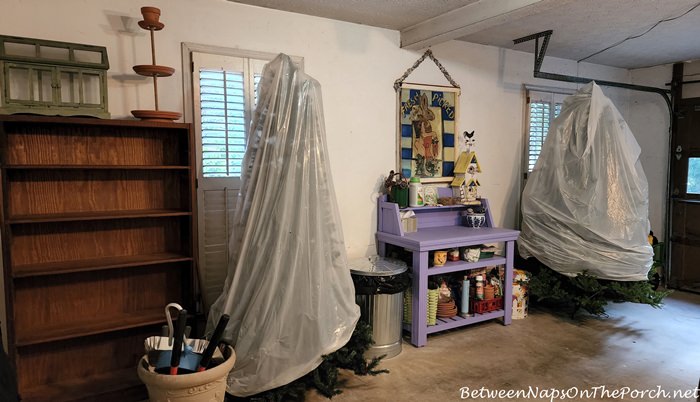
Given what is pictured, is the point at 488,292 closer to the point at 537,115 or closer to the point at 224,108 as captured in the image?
the point at 537,115

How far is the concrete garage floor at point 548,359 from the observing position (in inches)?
105

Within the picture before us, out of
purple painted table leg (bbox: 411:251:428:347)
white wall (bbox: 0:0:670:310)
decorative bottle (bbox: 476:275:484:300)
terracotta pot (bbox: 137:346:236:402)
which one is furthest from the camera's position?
decorative bottle (bbox: 476:275:484:300)

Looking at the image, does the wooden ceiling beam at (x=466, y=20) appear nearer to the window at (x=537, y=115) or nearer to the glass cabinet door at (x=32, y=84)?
the window at (x=537, y=115)

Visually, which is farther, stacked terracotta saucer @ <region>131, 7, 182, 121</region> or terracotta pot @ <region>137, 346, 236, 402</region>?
stacked terracotta saucer @ <region>131, 7, 182, 121</region>

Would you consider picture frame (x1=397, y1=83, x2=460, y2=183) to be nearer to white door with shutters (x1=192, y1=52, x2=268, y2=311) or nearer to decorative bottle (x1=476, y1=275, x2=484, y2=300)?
decorative bottle (x1=476, y1=275, x2=484, y2=300)

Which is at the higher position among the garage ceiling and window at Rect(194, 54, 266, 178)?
the garage ceiling

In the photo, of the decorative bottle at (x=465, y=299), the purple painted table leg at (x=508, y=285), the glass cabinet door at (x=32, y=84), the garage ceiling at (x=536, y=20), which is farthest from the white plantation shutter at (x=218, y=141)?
the purple painted table leg at (x=508, y=285)

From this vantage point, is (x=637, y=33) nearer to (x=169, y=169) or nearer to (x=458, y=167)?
(x=458, y=167)

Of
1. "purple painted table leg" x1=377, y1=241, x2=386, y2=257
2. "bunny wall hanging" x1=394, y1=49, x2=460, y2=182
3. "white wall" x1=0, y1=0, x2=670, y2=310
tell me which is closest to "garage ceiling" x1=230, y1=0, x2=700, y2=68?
"white wall" x1=0, y1=0, x2=670, y2=310

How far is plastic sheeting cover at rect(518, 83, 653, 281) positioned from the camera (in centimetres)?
360

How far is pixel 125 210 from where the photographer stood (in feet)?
8.71

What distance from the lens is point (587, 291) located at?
368 cm

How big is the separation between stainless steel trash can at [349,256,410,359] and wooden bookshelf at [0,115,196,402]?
3.56ft

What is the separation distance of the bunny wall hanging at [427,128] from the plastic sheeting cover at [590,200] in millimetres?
836
